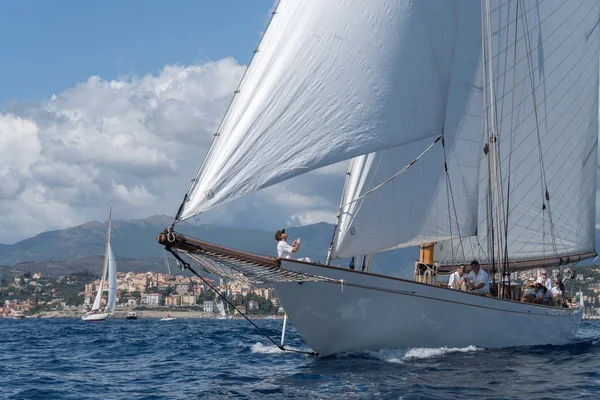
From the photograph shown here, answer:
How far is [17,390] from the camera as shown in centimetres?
1762

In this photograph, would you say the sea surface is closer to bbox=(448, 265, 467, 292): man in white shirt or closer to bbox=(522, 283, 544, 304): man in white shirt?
bbox=(522, 283, 544, 304): man in white shirt

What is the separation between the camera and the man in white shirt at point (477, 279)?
23.5 meters

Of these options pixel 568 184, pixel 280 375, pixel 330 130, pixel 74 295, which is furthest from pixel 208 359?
pixel 74 295

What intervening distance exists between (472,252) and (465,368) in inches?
378

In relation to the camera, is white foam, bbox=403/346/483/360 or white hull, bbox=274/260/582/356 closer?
white hull, bbox=274/260/582/356

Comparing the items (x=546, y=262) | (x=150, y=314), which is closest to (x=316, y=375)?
(x=546, y=262)

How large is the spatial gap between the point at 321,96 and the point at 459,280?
28.9 feet

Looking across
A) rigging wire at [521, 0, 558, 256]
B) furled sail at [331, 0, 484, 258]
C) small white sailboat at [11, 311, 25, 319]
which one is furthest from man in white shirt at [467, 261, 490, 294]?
small white sailboat at [11, 311, 25, 319]

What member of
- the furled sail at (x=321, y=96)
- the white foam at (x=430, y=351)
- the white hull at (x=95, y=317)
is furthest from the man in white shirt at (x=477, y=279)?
the white hull at (x=95, y=317)

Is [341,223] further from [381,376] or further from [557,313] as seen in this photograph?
[557,313]

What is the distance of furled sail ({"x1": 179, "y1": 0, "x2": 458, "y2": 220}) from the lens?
16312 mm

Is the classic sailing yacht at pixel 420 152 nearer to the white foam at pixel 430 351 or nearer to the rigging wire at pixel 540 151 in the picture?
the rigging wire at pixel 540 151

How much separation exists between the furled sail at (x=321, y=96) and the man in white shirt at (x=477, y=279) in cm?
540

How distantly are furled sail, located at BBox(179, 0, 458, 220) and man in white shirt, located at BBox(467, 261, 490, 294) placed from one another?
5.40 m
